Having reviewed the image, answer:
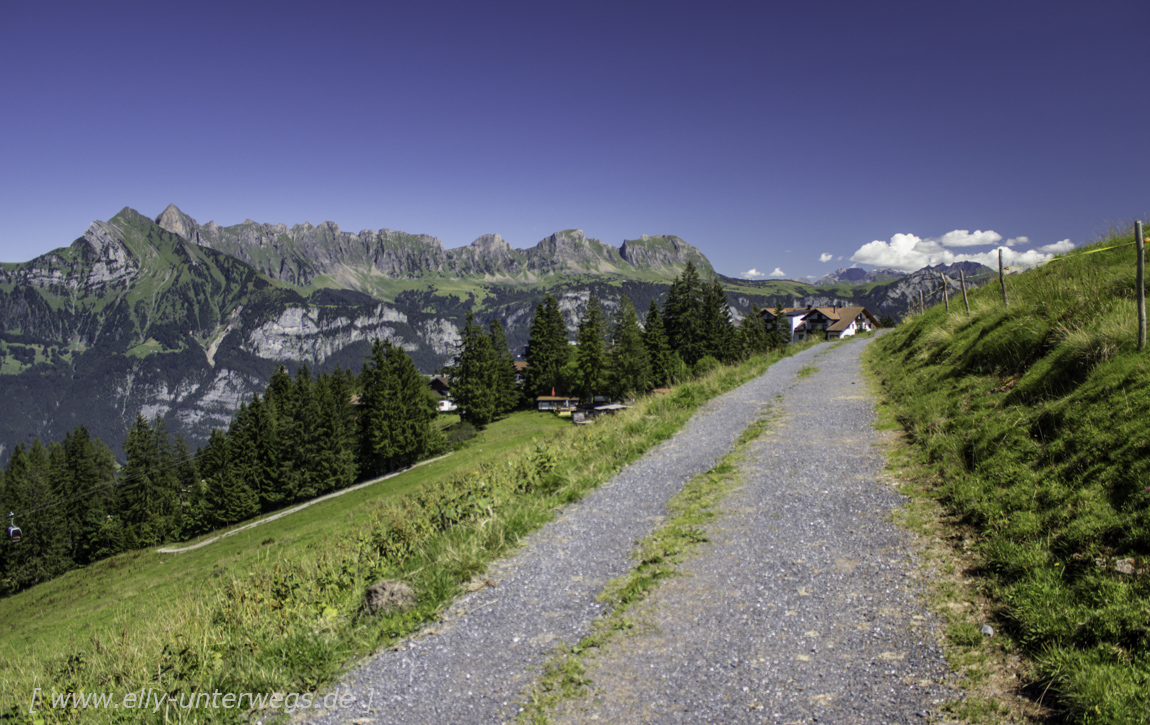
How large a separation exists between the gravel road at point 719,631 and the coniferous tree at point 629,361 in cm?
6086

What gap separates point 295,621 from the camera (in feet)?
20.0

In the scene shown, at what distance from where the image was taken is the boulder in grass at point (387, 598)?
20.1 ft

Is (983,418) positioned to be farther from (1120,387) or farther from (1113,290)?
(1113,290)

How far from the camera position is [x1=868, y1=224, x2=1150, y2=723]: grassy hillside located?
379 cm

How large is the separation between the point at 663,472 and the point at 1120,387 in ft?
22.5

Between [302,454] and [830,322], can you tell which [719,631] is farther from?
[830,322]

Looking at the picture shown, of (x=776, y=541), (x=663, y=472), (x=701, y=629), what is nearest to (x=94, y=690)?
Result: (x=701, y=629)

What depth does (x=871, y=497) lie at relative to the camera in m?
7.93

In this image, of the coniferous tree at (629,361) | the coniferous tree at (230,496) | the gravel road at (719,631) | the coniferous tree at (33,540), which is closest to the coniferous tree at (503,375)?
the coniferous tree at (629,361)

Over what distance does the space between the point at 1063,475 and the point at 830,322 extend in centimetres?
12333

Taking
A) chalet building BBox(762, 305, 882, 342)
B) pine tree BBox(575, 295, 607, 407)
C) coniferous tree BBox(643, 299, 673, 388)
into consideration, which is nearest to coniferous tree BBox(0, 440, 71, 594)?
pine tree BBox(575, 295, 607, 407)

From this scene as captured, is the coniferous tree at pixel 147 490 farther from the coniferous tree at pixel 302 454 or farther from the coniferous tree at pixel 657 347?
the coniferous tree at pixel 657 347

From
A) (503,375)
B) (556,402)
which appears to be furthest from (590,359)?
(503,375)

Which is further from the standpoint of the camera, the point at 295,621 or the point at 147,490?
the point at 147,490
